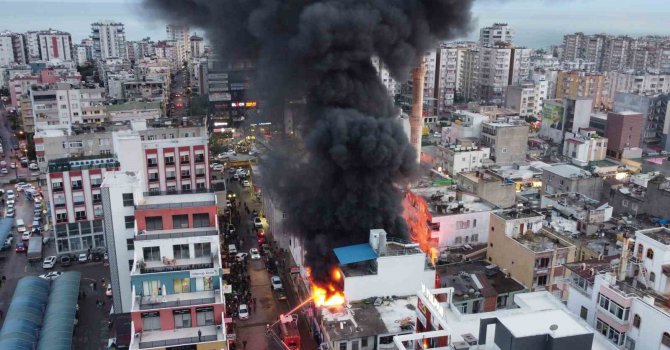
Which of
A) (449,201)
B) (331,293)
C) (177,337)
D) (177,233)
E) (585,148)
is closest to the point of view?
(177,337)

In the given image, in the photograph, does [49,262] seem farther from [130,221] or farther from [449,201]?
[449,201]

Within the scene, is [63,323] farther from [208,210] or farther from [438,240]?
[438,240]

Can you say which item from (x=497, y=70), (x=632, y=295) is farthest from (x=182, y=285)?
(x=497, y=70)

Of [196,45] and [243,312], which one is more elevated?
[196,45]

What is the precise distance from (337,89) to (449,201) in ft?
22.5

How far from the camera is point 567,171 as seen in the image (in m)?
26.2

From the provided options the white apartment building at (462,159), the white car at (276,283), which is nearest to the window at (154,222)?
the white car at (276,283)

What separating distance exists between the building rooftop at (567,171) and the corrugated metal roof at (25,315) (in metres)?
20.8

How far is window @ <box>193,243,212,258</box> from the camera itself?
1366cm

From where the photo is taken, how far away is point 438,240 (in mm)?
20422

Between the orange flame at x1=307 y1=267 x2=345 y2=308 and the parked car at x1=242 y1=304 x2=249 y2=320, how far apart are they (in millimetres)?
2742

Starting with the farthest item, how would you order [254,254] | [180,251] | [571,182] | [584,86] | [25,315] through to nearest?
[584,86]
[571,182]
[254,254]
[25,315]
[180,251]

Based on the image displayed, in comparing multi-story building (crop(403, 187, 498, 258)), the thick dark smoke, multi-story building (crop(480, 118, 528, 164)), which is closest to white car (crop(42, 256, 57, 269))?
the thick dark smoke

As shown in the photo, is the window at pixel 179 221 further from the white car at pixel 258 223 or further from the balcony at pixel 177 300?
the white car at pixel 258 223
